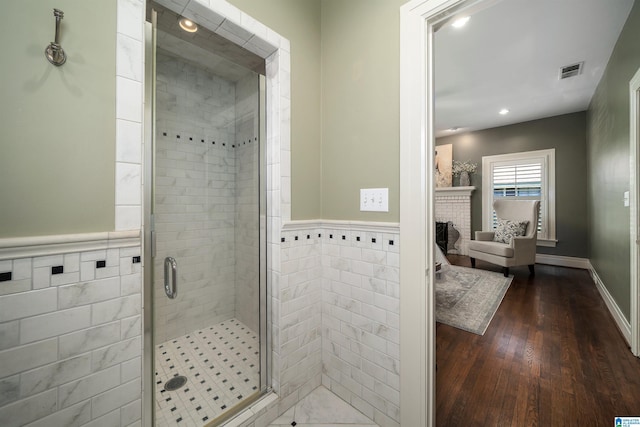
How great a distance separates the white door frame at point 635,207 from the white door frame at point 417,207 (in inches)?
77.9

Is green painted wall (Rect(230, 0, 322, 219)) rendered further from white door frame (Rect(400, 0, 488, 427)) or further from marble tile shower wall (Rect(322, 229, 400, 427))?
white door frame (Rect(400, 0, 488, 427))

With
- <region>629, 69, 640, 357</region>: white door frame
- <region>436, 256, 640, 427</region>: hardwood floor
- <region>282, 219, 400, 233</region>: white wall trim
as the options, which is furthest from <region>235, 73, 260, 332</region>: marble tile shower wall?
<region>629, 69, 640, 357</region>: white door frame

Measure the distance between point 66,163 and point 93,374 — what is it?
0.70 m

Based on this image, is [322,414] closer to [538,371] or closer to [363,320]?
[363,320]

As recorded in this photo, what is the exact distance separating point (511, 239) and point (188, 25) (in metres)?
4.72

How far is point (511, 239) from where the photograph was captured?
3.84 metres

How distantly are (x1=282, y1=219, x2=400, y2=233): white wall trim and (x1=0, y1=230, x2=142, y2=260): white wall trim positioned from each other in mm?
700

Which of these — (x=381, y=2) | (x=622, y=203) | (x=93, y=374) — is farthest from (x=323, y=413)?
(x=622, y=203)

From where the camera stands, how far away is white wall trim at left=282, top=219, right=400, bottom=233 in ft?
4.12

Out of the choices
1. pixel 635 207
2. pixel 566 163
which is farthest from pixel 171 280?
pixel 566 163

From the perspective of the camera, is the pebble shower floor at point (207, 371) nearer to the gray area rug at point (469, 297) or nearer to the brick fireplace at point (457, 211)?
the gray area rug at point (469, 297)

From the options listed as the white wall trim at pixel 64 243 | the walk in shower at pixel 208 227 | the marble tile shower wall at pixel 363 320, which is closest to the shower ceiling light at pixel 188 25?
the walk in shower at pixel 208 227

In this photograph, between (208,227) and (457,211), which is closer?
(208,227)

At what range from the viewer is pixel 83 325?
793 millimetres
